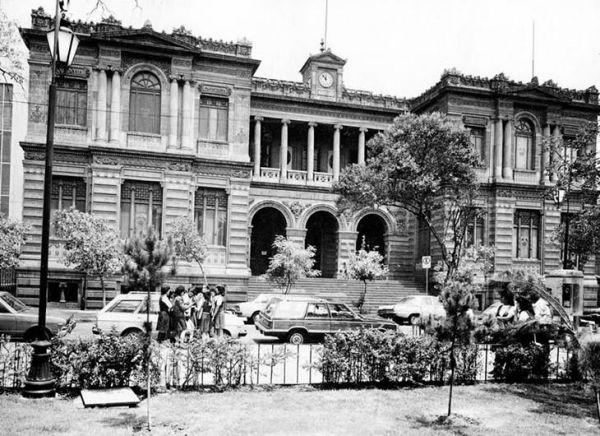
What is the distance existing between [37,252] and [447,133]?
62.5 feet

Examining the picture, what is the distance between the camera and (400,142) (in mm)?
22281

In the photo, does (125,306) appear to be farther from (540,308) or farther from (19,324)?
(540,308)

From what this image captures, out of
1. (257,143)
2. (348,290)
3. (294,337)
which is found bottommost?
(294,337)

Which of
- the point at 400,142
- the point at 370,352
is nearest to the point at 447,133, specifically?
the point at 400,142

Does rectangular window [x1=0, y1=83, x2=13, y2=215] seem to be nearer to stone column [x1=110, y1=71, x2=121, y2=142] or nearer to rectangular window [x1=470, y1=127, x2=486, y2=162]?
stone column [x1=110, y1=71, x2=121, y2=142]

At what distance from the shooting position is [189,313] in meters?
17.8

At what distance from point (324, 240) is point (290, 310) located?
19396mm

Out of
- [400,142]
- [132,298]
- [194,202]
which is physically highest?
[400,142]

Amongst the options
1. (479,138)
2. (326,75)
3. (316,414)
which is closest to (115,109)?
(326,75)

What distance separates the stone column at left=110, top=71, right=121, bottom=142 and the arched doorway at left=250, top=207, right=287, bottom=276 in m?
12.1

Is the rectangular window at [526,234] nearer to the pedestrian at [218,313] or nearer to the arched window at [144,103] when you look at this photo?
the arched window at [144,103]

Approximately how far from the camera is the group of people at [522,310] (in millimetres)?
13128

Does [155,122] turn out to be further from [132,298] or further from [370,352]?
[370,352]

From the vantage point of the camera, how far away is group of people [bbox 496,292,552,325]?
43.1ft
